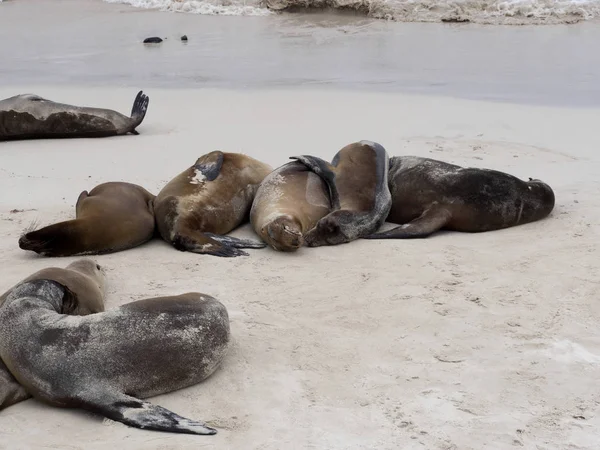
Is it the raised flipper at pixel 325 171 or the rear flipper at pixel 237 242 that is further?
the raised flipper at pixel 325 171

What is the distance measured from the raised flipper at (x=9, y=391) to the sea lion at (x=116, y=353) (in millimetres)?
25

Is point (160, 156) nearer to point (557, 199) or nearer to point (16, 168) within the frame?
point (16, 168)

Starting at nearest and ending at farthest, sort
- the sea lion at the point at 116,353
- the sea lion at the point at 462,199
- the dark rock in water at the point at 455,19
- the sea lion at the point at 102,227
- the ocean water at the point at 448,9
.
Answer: the sea lion at the point at 116,353
the sea lion at the point at 102,227
the sea lion at the point at 462,199
the dark rock in water at the point at 455,19
the ocean water at the point at 448,9

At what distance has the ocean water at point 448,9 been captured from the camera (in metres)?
15.1

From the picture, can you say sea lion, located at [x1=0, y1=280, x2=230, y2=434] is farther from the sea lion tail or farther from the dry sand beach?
the sea lion tail

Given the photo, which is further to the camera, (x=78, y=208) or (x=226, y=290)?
(x=78, y=208)

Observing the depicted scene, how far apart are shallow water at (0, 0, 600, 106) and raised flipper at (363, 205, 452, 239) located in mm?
3510

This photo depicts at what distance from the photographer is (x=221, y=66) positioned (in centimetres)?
1106

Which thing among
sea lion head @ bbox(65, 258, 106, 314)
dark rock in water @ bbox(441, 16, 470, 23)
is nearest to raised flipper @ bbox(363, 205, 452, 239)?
sea lion head @ bbox(65, 258, 106, 314)

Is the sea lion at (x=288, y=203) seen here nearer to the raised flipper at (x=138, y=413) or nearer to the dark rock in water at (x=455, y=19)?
the raised flipper at (x=138, y=413)

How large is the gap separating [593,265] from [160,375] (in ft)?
8.26

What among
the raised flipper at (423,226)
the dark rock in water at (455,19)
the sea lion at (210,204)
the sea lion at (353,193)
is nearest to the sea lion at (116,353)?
the sea lion at (210,204)

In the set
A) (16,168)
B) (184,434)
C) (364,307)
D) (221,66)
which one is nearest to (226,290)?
(364,307)

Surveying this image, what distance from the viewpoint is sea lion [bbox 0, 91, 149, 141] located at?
8.10 meters
